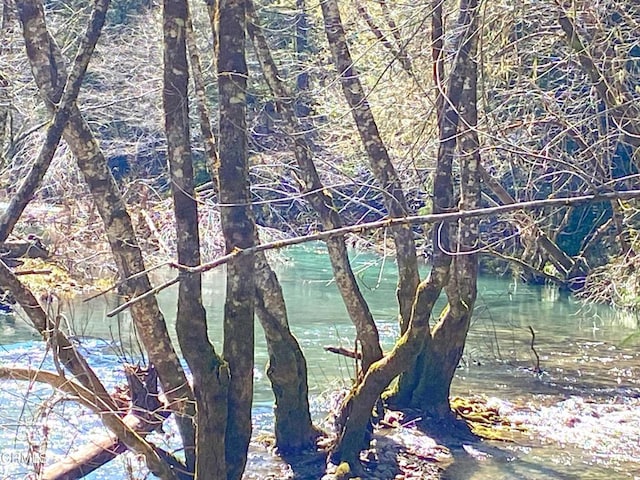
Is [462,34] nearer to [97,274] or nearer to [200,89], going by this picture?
[200,89]

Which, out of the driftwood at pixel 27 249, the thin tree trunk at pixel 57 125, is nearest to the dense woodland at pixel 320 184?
the thin tree trunk at pixel 57 125

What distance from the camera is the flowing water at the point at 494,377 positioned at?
873 centimetres

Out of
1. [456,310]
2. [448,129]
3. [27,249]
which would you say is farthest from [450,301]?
[27,249]

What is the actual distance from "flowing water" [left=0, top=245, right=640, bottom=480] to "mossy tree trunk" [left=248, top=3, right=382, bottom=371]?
1.92 feet

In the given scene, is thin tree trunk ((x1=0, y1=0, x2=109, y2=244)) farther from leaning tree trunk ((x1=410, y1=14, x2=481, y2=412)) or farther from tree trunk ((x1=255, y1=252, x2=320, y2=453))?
leaning tree trunk ((x1=410, y1=14, x2=481, y2=412))

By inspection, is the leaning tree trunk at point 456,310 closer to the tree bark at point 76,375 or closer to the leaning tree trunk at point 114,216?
the leaning tree trunk at point 114,216

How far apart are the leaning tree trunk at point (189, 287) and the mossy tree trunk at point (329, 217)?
2.21 m

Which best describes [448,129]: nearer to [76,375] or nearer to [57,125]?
[57,125]

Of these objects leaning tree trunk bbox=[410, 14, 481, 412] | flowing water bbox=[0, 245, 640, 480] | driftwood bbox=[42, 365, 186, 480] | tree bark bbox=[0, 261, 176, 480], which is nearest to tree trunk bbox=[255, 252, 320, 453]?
flowing water bbox=[0, 245, 640, 480]

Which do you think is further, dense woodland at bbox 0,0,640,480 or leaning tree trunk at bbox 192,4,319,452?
leaning tree trunk at bbox 192,4,319,452

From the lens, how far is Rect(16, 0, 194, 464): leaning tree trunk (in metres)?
6.78

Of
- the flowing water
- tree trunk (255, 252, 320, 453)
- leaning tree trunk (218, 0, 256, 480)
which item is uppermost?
leaning tree trunk (218, 0, 256, 480)

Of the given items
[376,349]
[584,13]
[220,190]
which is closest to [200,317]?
[220,190]

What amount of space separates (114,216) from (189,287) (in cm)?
79
